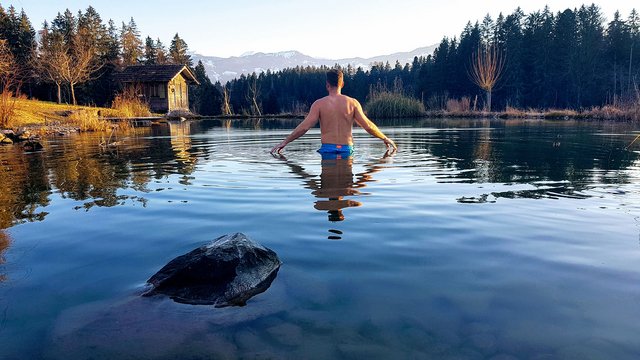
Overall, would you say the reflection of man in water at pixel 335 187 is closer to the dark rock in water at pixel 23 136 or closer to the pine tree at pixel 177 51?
the dark rock in water at pixel 23 136

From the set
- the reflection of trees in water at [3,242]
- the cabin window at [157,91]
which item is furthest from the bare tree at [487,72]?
the reflection of trees in water at [3,242]

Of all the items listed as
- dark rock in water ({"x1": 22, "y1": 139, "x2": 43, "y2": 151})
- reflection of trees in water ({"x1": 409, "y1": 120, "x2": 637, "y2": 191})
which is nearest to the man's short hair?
reflection of trees in water ({"x1": 409, "y1": 120, "x2": 637, "y2": 191})

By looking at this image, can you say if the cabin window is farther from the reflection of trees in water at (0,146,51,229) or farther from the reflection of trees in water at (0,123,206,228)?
the reflection of trees in water at (0,146,51,229)

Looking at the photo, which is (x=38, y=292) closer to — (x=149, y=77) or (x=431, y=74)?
(x=149, y=77)

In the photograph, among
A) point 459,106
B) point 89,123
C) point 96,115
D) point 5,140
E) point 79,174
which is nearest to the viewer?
point 79,174

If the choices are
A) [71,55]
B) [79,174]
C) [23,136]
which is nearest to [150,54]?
[71,55]

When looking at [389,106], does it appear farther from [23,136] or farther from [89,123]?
[23,136]

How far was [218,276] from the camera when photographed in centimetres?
304

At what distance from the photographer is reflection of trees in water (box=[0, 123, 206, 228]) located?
A: 575cm

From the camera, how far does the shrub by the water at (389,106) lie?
38188mm

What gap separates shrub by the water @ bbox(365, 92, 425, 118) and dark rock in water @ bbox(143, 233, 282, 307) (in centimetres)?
3602

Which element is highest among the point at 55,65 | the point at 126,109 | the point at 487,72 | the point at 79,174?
the point at 55,65

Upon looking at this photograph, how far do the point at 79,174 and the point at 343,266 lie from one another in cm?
678

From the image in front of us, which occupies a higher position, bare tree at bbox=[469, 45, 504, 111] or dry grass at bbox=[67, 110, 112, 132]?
bare tree at bbox=[469, 45, 504, 111]
